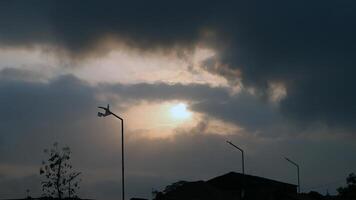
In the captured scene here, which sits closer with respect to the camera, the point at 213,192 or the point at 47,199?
the point at 47,199

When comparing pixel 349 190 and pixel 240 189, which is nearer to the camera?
pixel 240 189

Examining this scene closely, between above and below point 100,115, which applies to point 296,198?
below

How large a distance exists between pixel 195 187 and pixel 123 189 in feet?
115

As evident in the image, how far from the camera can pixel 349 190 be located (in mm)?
172125

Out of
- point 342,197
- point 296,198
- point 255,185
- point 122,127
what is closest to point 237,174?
point 255,185

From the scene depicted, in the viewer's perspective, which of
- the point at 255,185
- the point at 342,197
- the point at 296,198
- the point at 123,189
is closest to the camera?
the point at 123,189

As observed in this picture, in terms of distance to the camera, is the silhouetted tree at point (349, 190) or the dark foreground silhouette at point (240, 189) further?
the silhouetted tree at point (349, 190)

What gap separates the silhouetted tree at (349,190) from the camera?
167 m

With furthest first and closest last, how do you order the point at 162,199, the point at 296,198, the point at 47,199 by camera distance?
1. the point at 296,198
2. the point at 162,199
3. the point at 47,199

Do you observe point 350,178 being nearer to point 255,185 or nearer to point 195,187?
point 255,185

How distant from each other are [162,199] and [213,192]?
8107mm

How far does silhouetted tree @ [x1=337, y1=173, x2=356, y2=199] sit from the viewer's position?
Answer: 167 metres

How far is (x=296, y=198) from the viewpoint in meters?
120

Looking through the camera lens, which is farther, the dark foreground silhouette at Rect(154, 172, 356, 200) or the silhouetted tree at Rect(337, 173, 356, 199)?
the silhouetted tree at Rect(337, 173, 356, 199)
